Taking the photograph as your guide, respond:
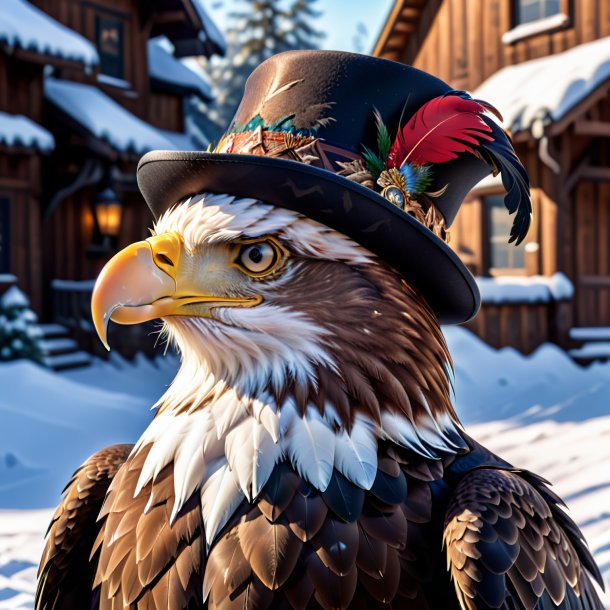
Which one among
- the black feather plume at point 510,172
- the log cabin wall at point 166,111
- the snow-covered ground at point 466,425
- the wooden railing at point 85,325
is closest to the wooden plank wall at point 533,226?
the snow-covered ground at point 466,425

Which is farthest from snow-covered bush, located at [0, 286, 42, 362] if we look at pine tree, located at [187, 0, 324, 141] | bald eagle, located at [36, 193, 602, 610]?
pine tree, located at [187, 0, 324, 141]

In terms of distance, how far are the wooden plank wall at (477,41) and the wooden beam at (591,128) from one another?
1465 mm

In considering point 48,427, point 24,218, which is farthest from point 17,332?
point 24,218

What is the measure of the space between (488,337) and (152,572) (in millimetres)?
8849

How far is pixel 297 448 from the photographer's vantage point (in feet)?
4.91

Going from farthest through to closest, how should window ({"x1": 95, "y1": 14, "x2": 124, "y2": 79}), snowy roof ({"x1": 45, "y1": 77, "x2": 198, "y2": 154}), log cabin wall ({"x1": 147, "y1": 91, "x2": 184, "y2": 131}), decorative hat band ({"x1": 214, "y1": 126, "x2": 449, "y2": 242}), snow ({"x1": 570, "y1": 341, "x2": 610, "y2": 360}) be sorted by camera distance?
log cabin wall ({"x1": 147, "y1": 91, "x2": 184, "y2": 131}) < window ({"x1": 95, "y1": 14, "x2": 124, "y2": 79}) < snowy roof ({"x1": 45, "y1": 77, "x2": 198, "y2": 154}) < snow ({"x1": 570, "y1": 341, "x2": 610, "y2": 360}) < decorative hat band ({"x1": 214, "y1": 126, "x2": 449, "y2": 242})

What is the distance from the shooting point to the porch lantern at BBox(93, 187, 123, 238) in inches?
458

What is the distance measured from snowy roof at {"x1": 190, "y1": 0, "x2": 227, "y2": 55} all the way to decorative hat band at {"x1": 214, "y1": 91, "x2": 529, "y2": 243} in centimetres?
1335

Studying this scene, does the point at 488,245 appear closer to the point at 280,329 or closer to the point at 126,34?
the point at 126,34

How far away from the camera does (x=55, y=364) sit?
34.6ft

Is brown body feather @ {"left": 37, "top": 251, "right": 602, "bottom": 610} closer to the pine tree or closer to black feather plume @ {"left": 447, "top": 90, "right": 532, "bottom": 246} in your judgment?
black feather plume @ {"left": 447, "top": 90, "right": 532, "bottom": 246}

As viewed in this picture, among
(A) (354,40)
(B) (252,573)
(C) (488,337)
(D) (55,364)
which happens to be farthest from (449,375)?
(A) (354,40)

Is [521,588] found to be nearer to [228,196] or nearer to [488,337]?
[228,196]

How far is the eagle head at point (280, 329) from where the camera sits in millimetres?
1530
